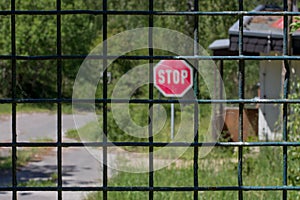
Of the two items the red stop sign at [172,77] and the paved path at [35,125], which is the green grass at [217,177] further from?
the paved path at [35,125]

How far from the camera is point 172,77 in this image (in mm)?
13406

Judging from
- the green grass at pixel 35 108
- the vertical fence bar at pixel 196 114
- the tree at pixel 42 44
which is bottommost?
the green grass at pixel 35 108

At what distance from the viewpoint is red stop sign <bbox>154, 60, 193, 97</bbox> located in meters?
13.2

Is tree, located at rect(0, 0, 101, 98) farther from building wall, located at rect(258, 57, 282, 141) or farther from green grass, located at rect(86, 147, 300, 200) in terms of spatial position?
green grass, located at rect(86, 147, 300, 200)

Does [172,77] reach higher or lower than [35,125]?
higher

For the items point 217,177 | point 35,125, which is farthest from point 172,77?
point 35,125

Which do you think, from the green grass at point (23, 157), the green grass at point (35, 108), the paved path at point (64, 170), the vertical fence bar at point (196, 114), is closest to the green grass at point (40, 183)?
the paved path at point (64, 170)

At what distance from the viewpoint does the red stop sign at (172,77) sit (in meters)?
13.2

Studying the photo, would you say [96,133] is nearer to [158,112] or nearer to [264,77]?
[158,112]

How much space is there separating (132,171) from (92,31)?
19060 mm

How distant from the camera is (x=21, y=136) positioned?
17906 mm

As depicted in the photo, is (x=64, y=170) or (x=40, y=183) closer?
(x=40, y=183)

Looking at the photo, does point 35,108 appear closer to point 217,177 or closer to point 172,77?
point 172,77

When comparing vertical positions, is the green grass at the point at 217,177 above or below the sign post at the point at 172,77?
below
